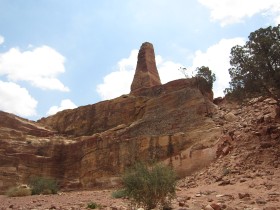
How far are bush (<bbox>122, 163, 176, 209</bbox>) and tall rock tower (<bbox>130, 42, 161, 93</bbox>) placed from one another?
38896mm

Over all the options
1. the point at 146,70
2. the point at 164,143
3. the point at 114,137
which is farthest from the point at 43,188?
the point at 146,70

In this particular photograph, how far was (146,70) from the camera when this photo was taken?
56.6 m

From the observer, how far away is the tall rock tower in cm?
5469

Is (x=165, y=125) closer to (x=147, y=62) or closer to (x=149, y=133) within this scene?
(x=149, y=133)

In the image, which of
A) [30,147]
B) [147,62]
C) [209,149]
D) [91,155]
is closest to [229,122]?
[209,149]

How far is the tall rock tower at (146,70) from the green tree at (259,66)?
3012cm

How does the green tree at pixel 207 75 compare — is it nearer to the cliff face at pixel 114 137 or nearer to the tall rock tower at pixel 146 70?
the cliff face at pixel 114 137

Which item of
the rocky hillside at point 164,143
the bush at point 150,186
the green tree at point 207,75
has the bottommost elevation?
the bush at point 150,186

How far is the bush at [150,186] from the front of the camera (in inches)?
524

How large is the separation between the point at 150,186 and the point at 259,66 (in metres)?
11.8

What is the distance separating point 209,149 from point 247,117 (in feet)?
12.5

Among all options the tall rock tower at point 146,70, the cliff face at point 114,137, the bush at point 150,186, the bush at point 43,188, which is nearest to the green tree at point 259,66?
the cliff face at point 114,137

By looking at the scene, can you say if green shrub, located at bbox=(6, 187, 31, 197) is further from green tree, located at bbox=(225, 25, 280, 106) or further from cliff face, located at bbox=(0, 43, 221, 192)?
green tree, located at bbox=(225, 25, 280, 106)

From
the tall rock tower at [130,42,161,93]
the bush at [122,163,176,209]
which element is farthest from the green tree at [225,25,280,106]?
the tall rock tower at [130,42,161,93]
